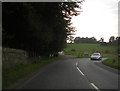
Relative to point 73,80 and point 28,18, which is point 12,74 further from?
point 28,18

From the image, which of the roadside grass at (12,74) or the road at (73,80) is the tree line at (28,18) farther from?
the road at (73,80)

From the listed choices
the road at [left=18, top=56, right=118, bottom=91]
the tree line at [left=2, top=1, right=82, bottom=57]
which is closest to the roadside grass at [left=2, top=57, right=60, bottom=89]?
the road at [left=18, top=56, right=118, bottom=91]


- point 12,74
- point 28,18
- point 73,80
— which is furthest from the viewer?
point 28,18

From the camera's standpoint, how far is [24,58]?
21.1 meters

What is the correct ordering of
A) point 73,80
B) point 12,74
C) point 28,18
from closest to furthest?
point 73,80 → point 12,74 → point 28,18

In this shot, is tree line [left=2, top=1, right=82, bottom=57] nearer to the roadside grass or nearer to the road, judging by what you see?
the roadside grass

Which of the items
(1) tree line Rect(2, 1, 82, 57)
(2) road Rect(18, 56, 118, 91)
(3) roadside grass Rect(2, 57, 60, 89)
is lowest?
(2) road Rect(18, 56, 118, 91)

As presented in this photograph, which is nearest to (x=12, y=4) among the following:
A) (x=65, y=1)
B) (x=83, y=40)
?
(x=65, y=1)

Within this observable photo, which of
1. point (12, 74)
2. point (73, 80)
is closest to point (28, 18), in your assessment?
point (12, 74)

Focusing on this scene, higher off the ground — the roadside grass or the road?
the roadside grass

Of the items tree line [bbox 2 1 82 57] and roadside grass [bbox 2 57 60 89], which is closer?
roadside grass [bbox 2 57 60 89]

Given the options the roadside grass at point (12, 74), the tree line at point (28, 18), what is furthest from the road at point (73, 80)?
the tree line at point (28, 18)

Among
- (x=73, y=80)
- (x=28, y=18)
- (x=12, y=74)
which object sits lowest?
(x=73, y=80)

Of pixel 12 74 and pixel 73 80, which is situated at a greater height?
pixel 12 74
